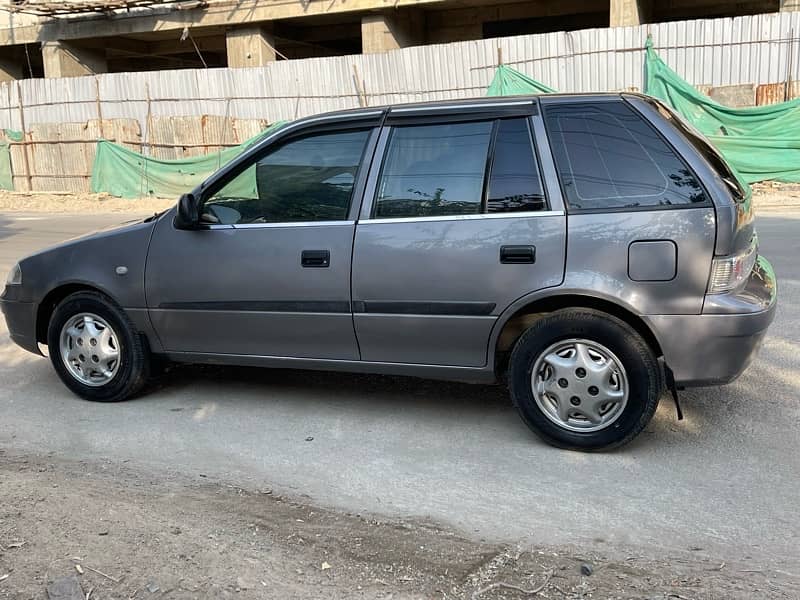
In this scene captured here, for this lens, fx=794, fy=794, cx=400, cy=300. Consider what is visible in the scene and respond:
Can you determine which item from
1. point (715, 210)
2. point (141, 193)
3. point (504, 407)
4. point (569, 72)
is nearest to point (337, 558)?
point (504, 407)

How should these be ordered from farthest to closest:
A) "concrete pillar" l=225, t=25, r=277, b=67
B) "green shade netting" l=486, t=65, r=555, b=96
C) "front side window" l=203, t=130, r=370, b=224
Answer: "concrete pillar" l=225, t=25, r=277, b=67 → "green shade netting" l=486, t=65, r=555, b=96 → "front side window" l=203, t=130, r=370, b=224

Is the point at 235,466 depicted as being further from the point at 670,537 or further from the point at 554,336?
the point at 670,537

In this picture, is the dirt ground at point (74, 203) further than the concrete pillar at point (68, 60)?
No

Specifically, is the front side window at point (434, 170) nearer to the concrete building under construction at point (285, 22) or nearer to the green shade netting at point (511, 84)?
the green shade netting at point (511, 84)

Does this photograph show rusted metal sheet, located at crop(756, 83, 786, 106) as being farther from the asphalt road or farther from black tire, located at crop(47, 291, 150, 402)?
black tire, located at crop(47, 291, 150, 402)

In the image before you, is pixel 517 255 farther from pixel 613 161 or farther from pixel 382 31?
pixel 382 31

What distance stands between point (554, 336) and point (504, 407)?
38.2 inches

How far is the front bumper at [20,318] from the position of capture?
5.30 meters

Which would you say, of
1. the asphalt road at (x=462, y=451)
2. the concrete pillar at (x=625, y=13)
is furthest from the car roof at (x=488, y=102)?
the concrete pillar at (x=625, y=13)

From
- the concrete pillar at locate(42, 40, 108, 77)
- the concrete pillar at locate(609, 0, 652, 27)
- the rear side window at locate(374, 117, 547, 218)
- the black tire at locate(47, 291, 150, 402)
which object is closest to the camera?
the rear side window at locate(374, 117, 547, 218)

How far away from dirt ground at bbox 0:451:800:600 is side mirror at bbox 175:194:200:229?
5.51 ft

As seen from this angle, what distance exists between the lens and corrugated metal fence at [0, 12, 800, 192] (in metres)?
16.8

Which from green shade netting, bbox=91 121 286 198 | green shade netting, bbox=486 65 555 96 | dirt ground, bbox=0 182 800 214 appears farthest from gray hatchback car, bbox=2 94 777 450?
dirt ground, bbox=0 182 800 214

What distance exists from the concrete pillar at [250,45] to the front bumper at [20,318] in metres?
24.5
